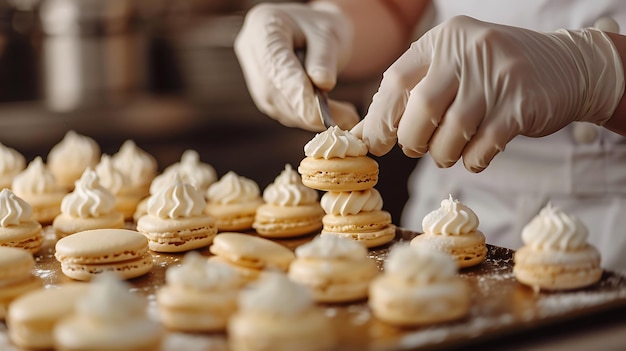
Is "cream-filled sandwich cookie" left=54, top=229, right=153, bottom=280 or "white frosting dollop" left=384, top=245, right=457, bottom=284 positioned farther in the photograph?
"cream-filled sandwich cookie" left=54, top=229, right=153, bottom=280

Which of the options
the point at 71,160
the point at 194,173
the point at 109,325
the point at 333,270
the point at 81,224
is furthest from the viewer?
the point at 71,160

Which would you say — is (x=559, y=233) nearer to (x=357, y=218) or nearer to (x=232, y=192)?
(x=357, y=218)

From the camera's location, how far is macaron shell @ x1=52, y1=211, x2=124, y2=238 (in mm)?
2127

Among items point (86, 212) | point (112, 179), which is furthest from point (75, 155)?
point (86, 212)

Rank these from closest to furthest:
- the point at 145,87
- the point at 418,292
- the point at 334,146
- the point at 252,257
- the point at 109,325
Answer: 1. the point at 109,325
2. the point at 418,292
3. the point at 252,257
4. the point at 334,146
5. the point at 145,87

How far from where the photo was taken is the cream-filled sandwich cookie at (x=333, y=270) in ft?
5.01

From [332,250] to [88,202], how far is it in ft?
2.85

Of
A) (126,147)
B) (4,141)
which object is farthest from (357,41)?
(4,141)

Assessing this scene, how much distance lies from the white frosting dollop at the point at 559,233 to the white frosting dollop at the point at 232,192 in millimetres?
927

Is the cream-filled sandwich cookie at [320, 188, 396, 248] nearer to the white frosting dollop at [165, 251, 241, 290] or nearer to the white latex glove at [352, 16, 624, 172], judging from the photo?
the white latex glove at [352, 16, 624, 172]

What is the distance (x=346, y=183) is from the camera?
1980mm

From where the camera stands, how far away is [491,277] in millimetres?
1704

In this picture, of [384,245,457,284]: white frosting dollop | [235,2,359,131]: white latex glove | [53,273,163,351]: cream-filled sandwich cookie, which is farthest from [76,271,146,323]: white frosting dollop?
[235,2,359,131]: white latex glove

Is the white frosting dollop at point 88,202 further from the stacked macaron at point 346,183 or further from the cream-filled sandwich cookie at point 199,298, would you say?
the cream-filled sandwich cookie at point 199,298
